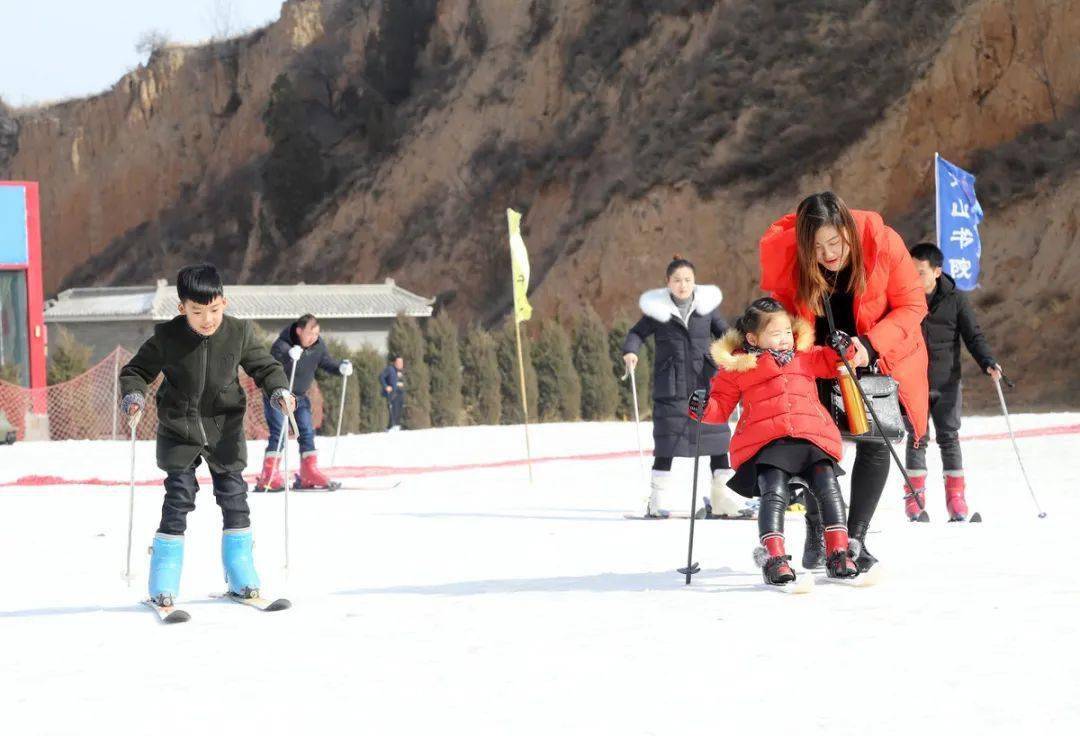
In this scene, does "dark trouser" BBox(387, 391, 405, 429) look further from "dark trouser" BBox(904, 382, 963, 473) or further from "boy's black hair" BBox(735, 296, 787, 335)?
"boy's black hair" BBox(735, 296, 787, 335)

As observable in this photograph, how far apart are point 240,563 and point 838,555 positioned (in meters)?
2.60

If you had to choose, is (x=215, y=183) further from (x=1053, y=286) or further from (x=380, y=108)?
(x=1053, y=286)

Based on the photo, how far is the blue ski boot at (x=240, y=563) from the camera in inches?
283

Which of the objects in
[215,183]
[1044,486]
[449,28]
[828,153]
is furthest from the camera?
[215,183]

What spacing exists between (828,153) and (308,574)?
108ft

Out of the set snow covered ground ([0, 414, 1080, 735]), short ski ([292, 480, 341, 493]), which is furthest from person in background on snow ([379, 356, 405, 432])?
snow covered ground ([0, 414, 1080, 735])

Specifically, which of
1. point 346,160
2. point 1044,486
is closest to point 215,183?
point 346,160

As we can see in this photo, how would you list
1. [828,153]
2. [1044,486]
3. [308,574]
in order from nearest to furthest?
[308,574]
[1044,486]
[828,153]

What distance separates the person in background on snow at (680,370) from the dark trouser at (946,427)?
126 cm

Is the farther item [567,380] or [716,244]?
[716,244]

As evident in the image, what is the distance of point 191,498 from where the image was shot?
7.18 m

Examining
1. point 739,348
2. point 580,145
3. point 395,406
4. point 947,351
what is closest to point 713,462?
point 947,351

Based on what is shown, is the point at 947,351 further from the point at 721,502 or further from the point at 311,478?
the point at 311,478

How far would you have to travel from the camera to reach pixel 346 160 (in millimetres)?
60906
